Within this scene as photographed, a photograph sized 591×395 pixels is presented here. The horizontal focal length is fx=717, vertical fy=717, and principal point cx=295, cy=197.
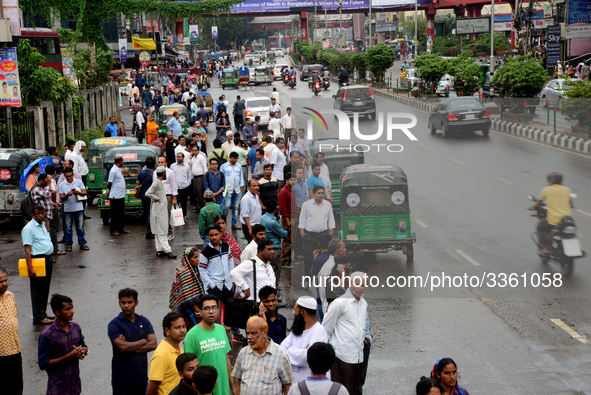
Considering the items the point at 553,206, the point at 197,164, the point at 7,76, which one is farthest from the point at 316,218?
the point at 7,76

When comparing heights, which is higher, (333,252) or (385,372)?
(333,252)

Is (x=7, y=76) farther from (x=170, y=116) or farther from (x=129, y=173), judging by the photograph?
(x=170, y=116)

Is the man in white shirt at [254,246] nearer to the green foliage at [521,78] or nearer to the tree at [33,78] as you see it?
the tree at [33,78]

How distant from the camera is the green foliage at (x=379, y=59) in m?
53.6

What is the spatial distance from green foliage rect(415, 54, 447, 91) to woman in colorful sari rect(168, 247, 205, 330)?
35.4m

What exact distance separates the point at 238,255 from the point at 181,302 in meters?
2.15

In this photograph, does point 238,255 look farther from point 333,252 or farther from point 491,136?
point 491,136

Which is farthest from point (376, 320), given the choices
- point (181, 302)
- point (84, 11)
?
point (84, 11)

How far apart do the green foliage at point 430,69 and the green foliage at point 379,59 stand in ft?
34.7

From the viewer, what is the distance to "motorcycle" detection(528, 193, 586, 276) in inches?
441

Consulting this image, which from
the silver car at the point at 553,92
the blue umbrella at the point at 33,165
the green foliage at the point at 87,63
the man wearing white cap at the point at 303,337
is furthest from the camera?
the silver car at the point at 553,92

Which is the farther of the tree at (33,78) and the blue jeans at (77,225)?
the tree at (33,78)

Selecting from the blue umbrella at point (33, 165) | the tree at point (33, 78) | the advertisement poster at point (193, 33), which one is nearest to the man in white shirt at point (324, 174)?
the blue umbrella at point (33, 165)

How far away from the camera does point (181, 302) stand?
316 inches
